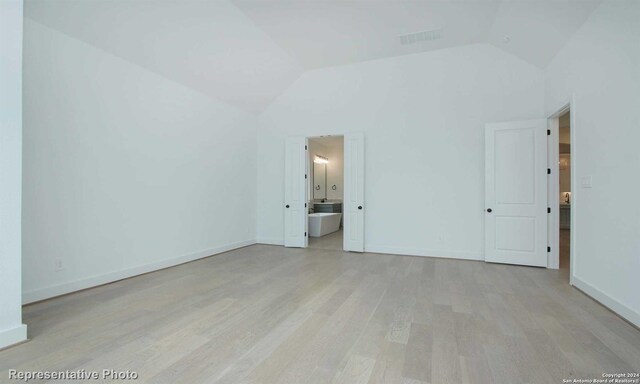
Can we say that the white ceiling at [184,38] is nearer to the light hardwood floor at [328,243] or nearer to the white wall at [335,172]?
the light hardwood floor at [328,243]

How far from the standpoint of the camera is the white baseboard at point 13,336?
6.72 ft

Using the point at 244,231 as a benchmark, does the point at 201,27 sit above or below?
above

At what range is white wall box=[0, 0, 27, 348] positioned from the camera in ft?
6.78

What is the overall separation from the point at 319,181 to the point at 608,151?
8031mm

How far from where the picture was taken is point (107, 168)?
11.8 feet

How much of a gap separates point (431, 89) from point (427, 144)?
101 cm

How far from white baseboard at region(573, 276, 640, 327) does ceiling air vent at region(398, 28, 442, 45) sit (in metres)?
3.97

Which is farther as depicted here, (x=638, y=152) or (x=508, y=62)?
(x=508, y=62)

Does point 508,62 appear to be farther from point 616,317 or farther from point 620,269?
point 616,317

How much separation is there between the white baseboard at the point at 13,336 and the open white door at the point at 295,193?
4251 millimetres

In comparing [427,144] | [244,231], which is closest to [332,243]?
[244,231]

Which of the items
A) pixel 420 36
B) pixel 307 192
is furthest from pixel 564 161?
pixel 307 192

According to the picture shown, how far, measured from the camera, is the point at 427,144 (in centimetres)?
520

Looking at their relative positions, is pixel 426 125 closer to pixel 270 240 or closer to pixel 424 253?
pixel 424 253
